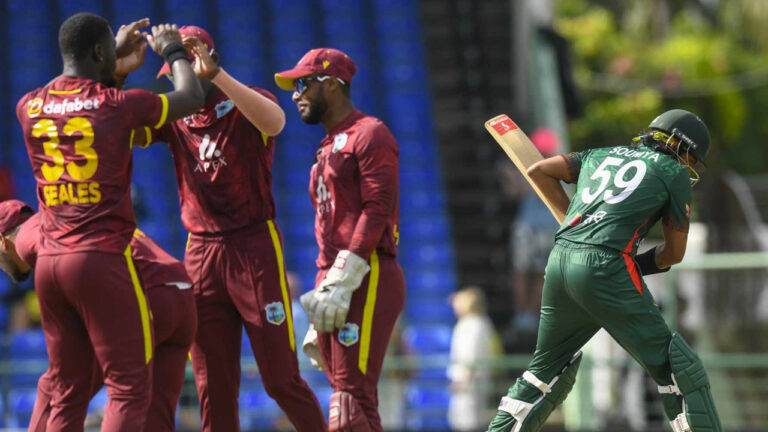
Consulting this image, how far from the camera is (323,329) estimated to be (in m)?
6.03

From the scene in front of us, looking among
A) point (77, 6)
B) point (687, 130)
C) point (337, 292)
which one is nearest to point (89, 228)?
point (337, 292)

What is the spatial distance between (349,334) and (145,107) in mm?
1641

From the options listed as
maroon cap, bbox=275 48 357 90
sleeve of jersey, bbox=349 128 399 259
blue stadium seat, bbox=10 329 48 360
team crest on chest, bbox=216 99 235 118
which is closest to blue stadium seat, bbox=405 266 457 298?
blue stadium seat, bbox=10 329 48 360

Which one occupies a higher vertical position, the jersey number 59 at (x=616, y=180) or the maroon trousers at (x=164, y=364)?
the jersey number 59 at (x=616, y=180)

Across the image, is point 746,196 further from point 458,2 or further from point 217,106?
point 217,106

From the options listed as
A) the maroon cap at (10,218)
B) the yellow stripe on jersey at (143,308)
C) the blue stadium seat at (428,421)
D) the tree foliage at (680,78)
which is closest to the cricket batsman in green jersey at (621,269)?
the yellow stripe on jersey at (143,308)

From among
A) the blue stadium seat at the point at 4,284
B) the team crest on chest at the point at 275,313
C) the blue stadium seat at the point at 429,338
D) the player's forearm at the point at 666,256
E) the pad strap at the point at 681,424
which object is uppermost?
the player's forearm at the point at 666,256

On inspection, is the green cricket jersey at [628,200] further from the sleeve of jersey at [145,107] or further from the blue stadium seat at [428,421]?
the blue stadium seat at [428,421]

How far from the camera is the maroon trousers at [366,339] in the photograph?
236 inches

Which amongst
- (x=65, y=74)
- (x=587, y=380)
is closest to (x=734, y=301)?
(x=587, y=380)

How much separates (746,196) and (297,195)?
20.0 ft

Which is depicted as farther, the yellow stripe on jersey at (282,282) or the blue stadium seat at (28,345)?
the blue stadium seat at (28,345)

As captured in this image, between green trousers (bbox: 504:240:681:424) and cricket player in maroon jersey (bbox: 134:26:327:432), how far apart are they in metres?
1.32

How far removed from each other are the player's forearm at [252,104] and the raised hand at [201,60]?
0.04m
